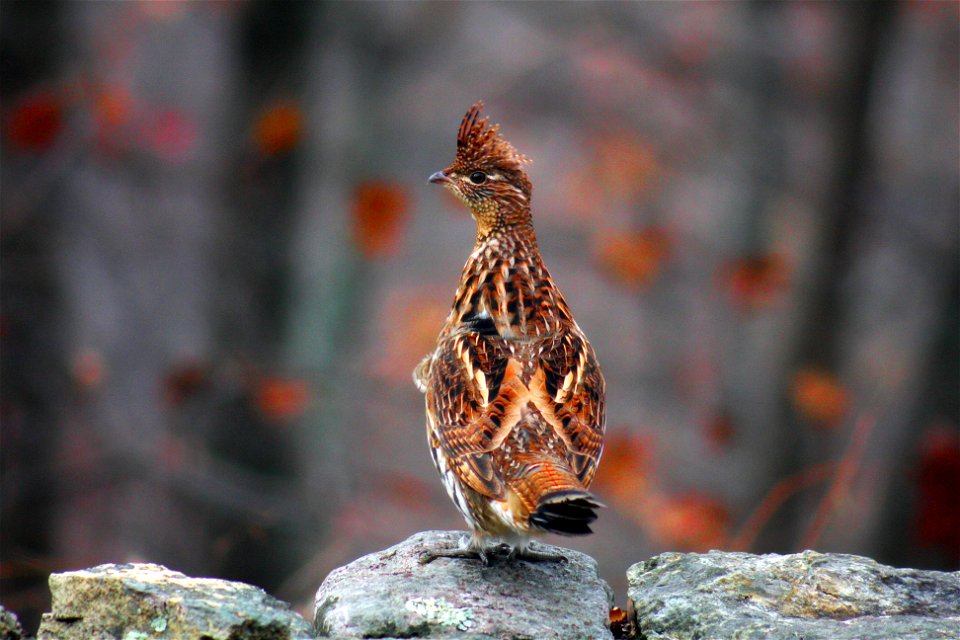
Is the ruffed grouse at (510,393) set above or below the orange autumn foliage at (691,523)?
below

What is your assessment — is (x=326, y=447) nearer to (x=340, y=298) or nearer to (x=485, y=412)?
(x=340, y=298)

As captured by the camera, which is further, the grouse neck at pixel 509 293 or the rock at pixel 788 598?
the grouse neck at pixel 509 293

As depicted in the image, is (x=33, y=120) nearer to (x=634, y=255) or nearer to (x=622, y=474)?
(x=634, y=255)

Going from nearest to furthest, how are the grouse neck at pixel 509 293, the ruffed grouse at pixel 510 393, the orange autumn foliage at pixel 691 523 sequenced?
the ruffed grouse at pixel 510 393 → the grouse neck at pixel 509 293 → the orange autumn foliage at pixel 691 523

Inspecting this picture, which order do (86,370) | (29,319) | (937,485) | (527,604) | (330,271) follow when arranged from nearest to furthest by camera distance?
(527,604) → (937,485) → (29,319) → (86,370) → (330,271)

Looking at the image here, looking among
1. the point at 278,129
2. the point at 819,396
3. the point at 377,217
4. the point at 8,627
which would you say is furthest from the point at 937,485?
the point at 8,627

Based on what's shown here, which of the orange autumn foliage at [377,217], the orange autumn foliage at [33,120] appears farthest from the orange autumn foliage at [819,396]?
the orange autumn foliage at [33,120]

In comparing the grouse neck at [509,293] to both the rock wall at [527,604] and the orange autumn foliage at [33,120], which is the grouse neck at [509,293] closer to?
the rock wall at [527,604]

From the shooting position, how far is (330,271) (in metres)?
10.1

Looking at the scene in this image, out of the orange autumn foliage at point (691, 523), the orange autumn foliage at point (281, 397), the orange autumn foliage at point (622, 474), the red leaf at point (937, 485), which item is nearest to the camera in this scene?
the red leaf at point (937, 485)

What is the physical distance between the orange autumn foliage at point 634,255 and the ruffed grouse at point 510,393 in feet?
21.5

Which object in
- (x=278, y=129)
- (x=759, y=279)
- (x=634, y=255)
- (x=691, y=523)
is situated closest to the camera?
(x=278, y=129)

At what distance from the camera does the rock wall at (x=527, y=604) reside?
3938mm

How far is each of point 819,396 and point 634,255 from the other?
9.68 ft
